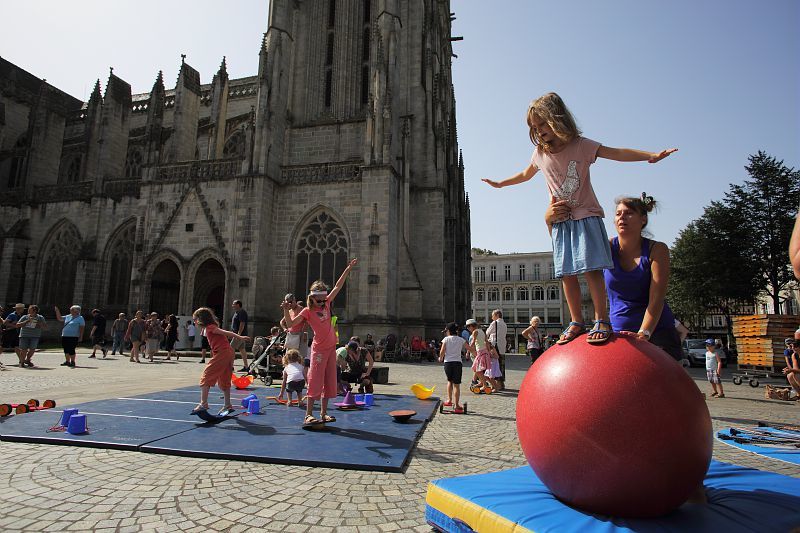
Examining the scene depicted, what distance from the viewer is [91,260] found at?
25078 millimetres

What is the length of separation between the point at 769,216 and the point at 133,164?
133 feet

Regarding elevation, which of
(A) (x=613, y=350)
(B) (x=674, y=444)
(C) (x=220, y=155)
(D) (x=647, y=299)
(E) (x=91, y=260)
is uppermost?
(C) (x=220, y=155)

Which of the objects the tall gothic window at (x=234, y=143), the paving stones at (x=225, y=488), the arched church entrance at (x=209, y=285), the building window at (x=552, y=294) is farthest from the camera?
the building window at (x=552, y=294)

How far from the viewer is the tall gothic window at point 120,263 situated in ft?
84.4

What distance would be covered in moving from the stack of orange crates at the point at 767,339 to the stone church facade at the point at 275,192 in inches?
502

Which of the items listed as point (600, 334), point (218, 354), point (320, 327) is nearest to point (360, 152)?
point (218, 354)

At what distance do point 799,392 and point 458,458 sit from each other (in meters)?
10.7

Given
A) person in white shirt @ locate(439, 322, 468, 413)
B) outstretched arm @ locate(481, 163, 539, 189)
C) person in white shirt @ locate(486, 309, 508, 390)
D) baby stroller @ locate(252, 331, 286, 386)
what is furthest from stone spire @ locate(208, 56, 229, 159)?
outstretched arm @ locate(481, 163, 539, 189)

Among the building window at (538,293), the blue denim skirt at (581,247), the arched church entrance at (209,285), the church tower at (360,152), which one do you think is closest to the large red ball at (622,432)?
the blue denim skirt at (581,247)

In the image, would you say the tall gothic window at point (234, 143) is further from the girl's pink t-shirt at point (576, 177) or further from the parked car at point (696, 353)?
the girl's pink t-shirt at point (576, 177)

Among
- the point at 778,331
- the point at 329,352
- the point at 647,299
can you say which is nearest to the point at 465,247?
the point at 778,331

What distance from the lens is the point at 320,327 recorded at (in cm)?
569

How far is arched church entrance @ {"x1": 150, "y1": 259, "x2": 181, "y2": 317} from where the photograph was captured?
2355cm

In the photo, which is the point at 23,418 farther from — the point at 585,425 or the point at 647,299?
the point at 647,299
